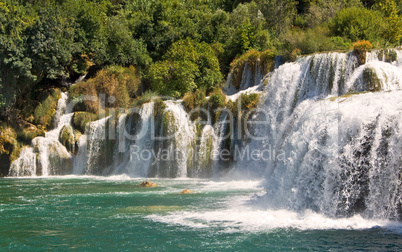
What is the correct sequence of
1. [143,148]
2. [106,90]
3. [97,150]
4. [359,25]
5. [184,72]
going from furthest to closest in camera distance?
[106,90]
[184,72]
[359,25]
[97,150]
[143,148]

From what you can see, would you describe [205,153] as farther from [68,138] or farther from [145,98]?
[68,138]

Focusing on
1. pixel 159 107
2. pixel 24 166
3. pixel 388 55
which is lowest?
pixel 24 166

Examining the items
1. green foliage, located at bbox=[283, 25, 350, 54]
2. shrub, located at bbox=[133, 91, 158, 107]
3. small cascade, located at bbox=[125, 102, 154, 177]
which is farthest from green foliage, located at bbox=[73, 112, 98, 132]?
green foliage, located at bbox=[283, 25, 350, 54]

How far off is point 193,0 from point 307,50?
826 inches

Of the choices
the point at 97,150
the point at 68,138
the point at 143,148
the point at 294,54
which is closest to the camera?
the point at 294,54

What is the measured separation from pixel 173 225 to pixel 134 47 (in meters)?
21.7

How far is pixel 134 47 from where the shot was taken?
3111 cm

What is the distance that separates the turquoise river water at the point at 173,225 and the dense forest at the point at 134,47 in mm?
10555

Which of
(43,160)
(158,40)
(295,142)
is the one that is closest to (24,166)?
(43,160)

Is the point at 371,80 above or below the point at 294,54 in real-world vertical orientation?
below

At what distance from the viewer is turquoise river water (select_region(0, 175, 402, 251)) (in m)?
9.56

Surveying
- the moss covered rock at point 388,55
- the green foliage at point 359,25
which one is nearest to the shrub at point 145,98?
the green foliage at point 359,25

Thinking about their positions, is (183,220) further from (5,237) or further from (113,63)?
(113,63)

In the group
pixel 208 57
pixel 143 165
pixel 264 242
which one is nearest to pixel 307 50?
pixel 208 57
